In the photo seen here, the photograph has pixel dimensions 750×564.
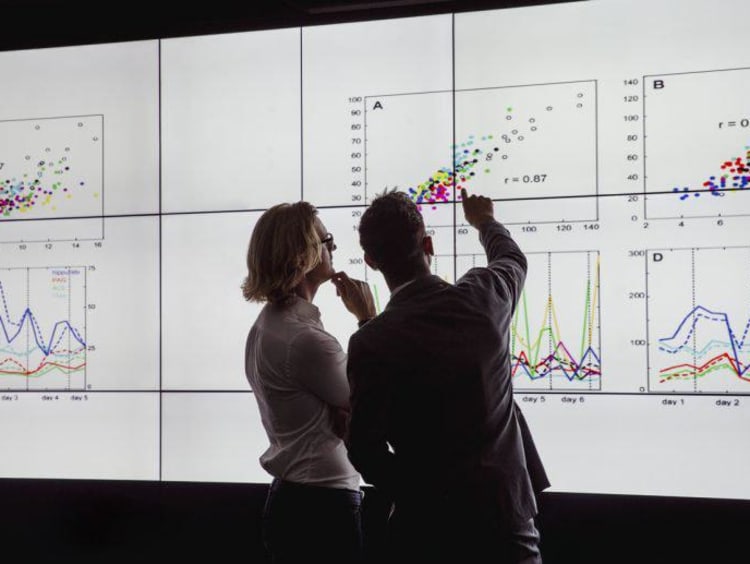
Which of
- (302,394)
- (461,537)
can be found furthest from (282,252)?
(461,537)

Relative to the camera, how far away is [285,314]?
190 cm

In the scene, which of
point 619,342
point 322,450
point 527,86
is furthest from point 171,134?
point 619,342

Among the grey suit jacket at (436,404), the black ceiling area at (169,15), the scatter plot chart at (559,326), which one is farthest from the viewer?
the black ceiling area at (169,15)

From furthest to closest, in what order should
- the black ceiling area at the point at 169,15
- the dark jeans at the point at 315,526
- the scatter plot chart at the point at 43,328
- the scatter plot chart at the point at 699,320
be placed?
the scatter plot chart at the point at 43,328 < the black ceiling area at the point at 169,15 < the scatter plot chart at the point at 699,320 < the dark jeans at the point at 315,526

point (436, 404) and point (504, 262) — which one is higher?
point (504, 262)

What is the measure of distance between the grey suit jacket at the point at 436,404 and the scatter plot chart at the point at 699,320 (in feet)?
3.84

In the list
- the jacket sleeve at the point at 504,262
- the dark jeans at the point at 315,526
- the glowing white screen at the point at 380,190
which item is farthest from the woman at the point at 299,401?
the glowing white screen at the point at 380,190

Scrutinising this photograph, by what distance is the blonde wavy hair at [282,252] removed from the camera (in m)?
1.91

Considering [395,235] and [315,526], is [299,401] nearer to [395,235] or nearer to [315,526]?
[315,526]

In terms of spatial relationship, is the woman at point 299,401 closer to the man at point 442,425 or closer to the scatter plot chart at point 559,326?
the man at point 442,425

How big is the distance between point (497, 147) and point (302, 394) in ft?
4.40

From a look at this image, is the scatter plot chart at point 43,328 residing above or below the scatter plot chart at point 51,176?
below

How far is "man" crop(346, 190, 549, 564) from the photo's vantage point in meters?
1.57

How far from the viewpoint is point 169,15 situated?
3.13m
